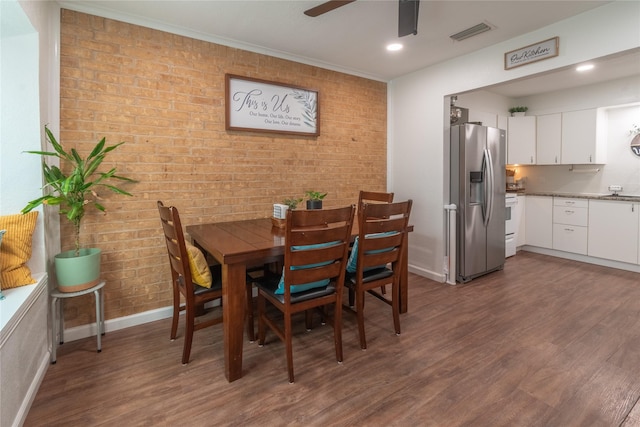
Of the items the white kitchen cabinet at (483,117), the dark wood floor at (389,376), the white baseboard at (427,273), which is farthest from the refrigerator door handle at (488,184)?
the dark wood floor at (389,376)

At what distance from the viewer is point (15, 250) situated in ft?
6.37

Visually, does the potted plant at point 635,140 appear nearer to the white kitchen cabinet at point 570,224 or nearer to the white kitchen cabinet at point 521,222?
the white kitchen cabinet at point 570,224

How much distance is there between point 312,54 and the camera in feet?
11.2

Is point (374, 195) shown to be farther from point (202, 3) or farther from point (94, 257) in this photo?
point (94, 257)

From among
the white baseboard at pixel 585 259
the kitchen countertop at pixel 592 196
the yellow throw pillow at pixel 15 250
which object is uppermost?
the kitchen countertop at pixel 592 196

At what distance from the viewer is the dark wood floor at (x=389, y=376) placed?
1743 millimetres

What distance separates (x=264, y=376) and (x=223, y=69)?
259cm

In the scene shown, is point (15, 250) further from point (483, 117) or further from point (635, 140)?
point (635, 140)

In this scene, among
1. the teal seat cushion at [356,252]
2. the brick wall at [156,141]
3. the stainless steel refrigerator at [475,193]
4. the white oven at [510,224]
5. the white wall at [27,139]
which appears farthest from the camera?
the white oven at [510,224]

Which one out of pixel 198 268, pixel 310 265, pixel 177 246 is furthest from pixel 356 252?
pixel 177 246

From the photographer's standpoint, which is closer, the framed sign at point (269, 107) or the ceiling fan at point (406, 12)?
the ceiling fan at point (406, 12)

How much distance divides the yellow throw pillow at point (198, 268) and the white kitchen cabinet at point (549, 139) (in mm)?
5269

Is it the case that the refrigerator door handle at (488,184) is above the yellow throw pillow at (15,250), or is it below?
above

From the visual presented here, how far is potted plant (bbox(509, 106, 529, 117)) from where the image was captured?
211 inches
